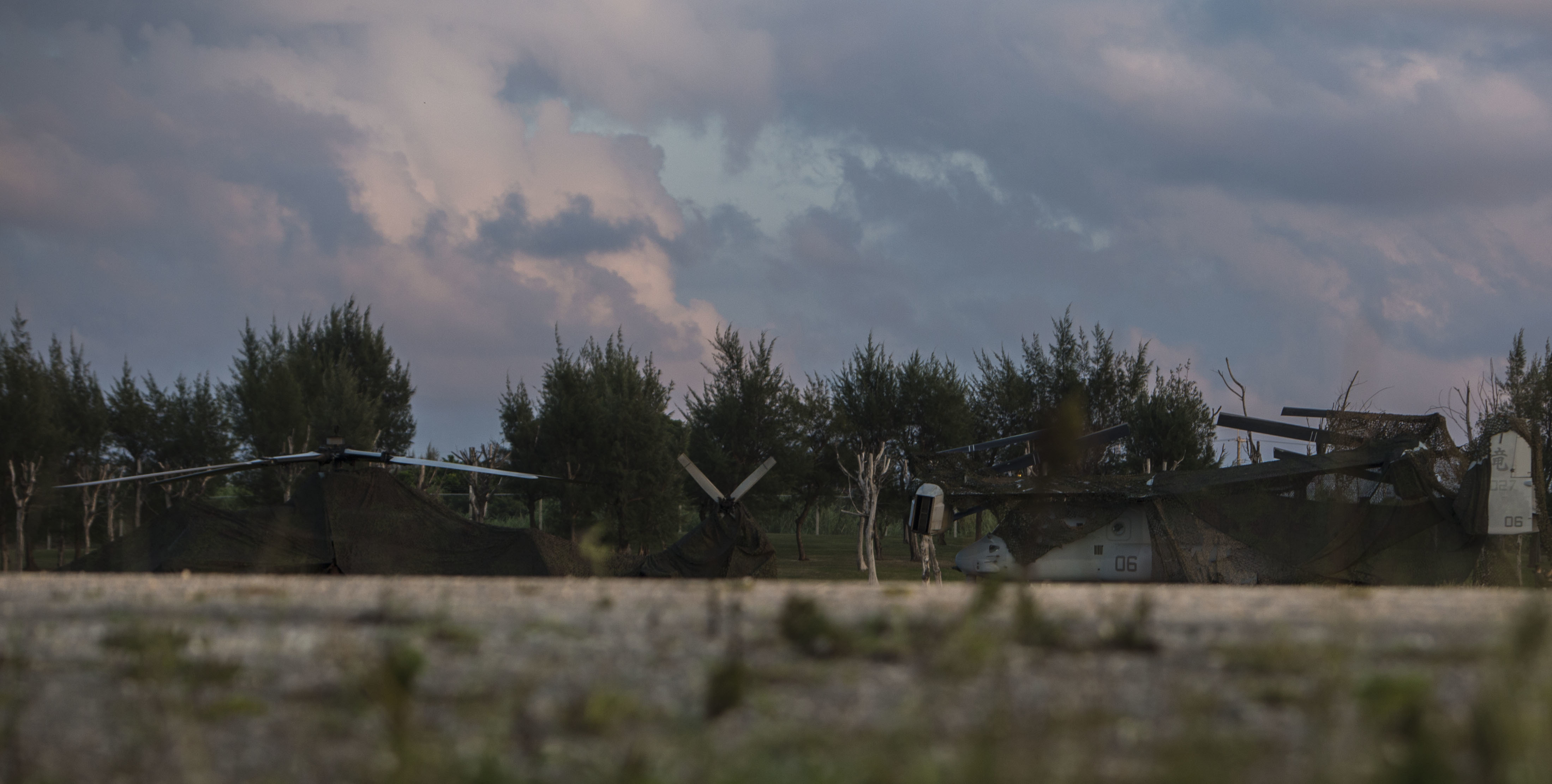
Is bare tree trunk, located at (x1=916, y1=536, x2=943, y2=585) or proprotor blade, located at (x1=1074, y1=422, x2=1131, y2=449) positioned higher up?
proprotor blade, located at (x1=1074, y1=422, x2=1131, y2=449)

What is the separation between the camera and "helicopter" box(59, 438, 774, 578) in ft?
53.6

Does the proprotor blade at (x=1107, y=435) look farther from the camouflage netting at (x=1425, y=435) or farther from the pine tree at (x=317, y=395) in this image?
the pine tree at (x=317, y=395)

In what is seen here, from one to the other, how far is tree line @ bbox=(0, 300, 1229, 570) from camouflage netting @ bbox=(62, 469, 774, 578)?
1650 cm

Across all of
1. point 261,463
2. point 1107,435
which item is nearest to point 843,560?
point 1107,435

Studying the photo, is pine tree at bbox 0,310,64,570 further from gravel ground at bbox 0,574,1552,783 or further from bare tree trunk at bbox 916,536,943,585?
gravel ground at bbox 0,574,1552,783

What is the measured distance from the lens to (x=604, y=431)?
36656mm

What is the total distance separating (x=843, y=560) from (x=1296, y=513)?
67.4 ft

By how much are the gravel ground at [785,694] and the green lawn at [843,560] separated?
19.9m

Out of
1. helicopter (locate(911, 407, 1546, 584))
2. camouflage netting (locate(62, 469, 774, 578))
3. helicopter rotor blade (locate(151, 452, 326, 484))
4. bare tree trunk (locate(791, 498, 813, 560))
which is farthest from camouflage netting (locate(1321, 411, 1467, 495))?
bare tree trunk (locate(791, 498, 813, 560))

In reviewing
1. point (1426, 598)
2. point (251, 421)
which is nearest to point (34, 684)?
point (1426, 598)

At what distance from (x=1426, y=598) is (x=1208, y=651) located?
2935 millimetres

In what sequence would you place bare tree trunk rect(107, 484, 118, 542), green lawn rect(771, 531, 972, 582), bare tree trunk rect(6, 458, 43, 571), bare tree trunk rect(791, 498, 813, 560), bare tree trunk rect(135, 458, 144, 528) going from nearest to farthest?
bare tree trunk rect(6, 458, 43, 571) → green lawn rect(771, 531, 972, 582) → bare tree trunk rect(107, 484, 118, 542) → bare tree trunk rect(135, 458, 144, 528) → bare tree trunk rect(791, 498, 813, 560)

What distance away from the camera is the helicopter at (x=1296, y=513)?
16.5 metres

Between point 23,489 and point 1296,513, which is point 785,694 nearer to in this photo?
point 1296,513
